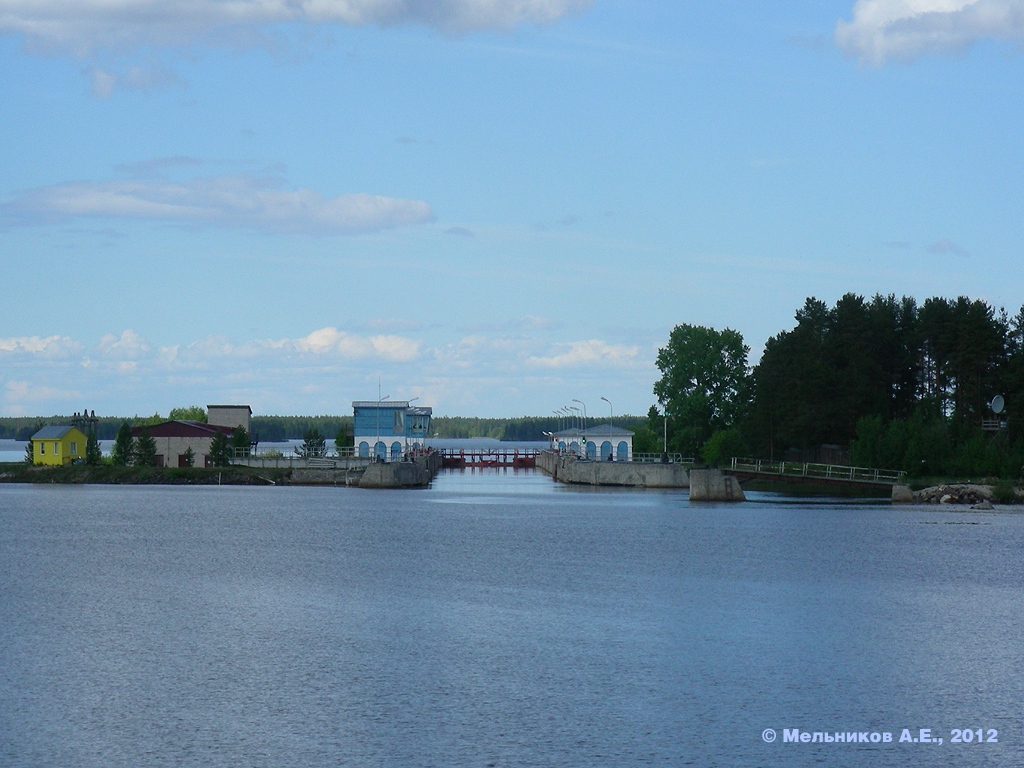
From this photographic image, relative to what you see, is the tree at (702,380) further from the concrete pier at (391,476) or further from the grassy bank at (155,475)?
the grassy bank at (155,475)

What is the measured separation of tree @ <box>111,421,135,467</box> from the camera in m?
117

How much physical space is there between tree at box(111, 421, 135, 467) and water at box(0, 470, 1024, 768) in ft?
201

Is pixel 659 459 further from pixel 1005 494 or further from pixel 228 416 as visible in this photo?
pixel 228 416

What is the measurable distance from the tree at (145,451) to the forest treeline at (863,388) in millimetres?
49589

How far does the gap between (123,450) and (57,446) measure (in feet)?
22.0

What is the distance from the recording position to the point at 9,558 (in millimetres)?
49000

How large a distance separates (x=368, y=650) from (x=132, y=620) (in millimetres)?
8027

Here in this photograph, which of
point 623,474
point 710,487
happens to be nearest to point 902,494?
point 710,487

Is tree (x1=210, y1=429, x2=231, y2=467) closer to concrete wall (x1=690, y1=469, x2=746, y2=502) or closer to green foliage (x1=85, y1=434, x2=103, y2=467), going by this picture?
green foliage (x1=85, y1=434, x2=103, y2=467)

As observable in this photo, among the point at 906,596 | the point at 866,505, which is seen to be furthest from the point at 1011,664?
the point at 866,505

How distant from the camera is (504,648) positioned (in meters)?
28.5

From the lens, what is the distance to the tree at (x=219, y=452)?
116500 mm

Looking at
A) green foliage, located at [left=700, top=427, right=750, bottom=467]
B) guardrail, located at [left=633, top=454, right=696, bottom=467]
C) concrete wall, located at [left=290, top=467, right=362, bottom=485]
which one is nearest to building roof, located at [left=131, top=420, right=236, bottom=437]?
concrete wall, located at [left=290, top=467, right=362, bottom=485]

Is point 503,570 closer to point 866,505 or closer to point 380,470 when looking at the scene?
point 866,505
